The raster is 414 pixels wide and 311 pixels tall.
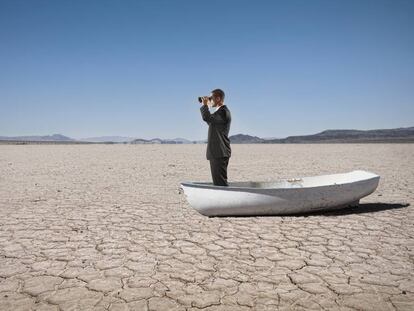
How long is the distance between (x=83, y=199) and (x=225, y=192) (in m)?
3.66

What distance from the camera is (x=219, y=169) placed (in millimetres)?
5262

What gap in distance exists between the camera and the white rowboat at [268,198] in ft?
16.2

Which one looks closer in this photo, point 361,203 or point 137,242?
point 137,242

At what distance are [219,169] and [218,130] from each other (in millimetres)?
613

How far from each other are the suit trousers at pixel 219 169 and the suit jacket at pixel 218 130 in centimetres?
10

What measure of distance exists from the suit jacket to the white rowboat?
1.68ft

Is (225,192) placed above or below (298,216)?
above

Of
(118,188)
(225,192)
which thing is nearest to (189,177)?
(118,188)

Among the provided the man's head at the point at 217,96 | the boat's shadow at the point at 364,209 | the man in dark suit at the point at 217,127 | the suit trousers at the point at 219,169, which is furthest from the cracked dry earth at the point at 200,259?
the man's head at the point at 217,96

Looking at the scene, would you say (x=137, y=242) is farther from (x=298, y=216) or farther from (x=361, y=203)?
(x=361, y=203)

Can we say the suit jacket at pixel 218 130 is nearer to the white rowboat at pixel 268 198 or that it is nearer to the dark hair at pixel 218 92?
the dark hair at pixel 218 92

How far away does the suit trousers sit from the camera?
5.19m

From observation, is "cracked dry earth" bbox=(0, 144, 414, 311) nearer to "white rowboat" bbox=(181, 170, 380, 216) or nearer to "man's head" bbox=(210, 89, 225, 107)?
"white rowboat" bbox=(181, 170, 380, 216)

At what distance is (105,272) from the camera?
3.35m
